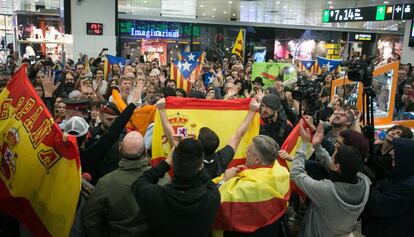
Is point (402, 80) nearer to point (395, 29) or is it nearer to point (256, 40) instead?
point (256, 40)

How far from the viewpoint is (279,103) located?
5250 millimetres

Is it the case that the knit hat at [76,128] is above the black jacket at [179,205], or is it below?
above

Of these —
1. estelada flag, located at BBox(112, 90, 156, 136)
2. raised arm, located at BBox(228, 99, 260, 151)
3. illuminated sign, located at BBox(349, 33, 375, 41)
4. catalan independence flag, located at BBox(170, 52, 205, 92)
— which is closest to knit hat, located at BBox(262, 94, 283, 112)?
raised arm, located at BBox(228, 99, 260, 151)

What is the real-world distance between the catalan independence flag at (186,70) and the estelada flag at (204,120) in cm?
501

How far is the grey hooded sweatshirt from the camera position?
3.08 metres

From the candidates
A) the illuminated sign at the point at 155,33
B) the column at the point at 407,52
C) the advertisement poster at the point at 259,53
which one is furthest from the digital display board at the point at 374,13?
the advertisement poster at the point at 259,53

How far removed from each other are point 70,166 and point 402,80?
10184mm

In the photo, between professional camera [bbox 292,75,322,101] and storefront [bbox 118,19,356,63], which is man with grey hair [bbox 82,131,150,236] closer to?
professional camera [bbox 292,75,322,101]

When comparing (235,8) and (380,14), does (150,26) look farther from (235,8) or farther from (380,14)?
(380,14)

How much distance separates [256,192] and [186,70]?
24.9 feet

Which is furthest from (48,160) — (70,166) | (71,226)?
(71,226)

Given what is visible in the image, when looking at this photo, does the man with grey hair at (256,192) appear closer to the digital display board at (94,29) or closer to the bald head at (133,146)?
the bald head at (133,146)

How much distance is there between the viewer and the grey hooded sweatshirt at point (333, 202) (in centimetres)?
308

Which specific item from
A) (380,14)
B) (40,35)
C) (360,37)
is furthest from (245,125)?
(360,37)
